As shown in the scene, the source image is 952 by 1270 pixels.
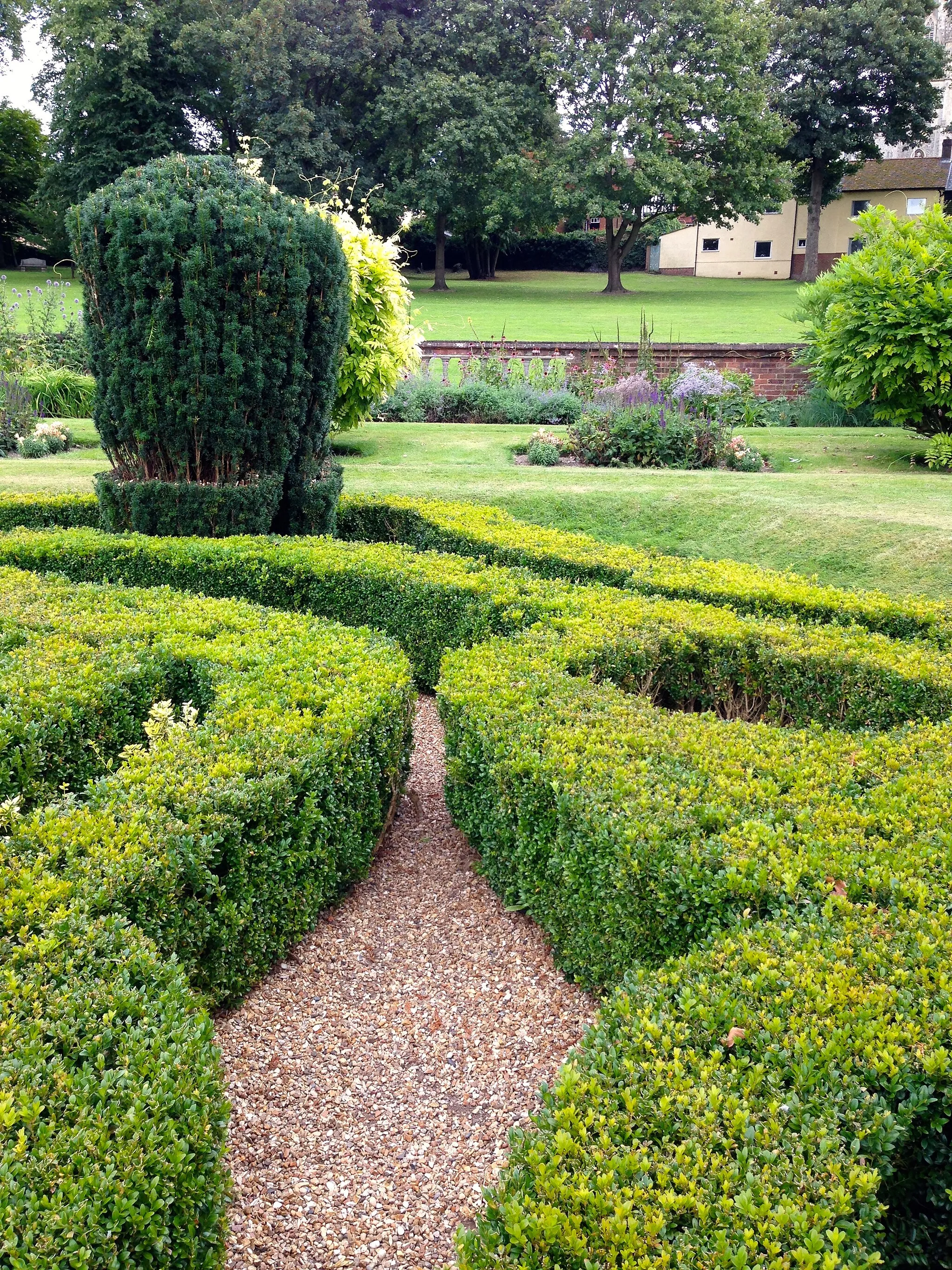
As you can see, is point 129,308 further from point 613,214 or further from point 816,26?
point 816,26

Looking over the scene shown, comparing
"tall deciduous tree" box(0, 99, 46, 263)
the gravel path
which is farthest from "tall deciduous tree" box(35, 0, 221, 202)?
the gravel path

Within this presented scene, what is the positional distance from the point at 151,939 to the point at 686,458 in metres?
9.97

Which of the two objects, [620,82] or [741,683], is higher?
[620,82]

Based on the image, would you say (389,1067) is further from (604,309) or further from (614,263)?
(614,263)

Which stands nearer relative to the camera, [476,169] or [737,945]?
[737,945]

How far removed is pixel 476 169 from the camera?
32.4 m

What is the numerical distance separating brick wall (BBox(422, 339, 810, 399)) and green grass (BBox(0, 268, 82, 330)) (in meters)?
10.3

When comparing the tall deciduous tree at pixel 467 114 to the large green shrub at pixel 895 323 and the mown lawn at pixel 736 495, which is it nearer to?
the mown lawn at pixel 736 495

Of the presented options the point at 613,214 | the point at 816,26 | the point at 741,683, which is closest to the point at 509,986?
the point at 741,683

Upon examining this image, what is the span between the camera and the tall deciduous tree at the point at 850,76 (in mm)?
34000

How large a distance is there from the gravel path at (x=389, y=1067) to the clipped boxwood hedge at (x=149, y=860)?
225 mm

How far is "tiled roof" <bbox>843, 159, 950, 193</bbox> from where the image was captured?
40062mm

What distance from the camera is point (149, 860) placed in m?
2.64

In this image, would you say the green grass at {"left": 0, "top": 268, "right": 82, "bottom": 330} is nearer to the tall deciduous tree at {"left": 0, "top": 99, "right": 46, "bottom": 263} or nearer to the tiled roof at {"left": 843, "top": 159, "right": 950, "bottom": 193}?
the tall deciduous tree at {"left": 0, "top": 99, "right": 46, "bottom": 263}
